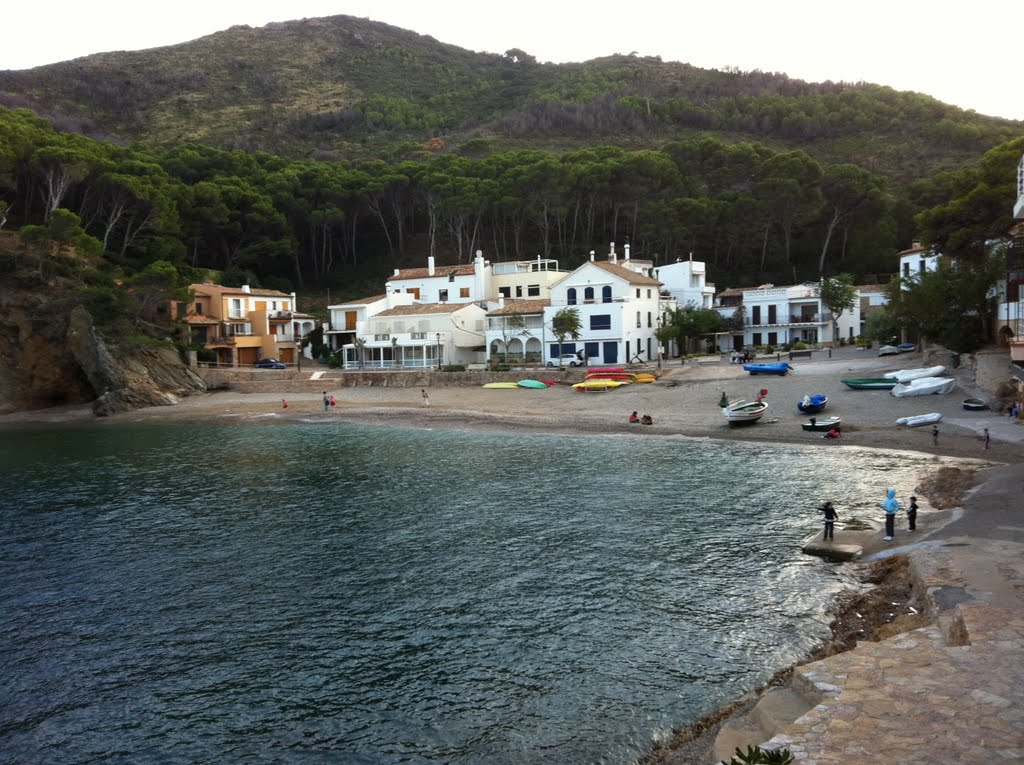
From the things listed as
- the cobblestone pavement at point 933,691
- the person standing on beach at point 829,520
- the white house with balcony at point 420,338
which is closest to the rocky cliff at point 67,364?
the white house with balcony at point 420,338

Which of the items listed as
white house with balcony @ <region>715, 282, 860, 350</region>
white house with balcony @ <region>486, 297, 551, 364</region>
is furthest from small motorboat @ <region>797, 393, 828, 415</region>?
white house with balcony @ <region>715, 282, 860, 350</region>

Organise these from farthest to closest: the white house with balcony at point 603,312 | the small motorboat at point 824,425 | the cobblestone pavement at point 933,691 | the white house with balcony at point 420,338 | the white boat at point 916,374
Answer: the white house with balcony at point 420,338
the white house with balcony at point 603,312
the white boat at point 916,374
the small motorboat at point 824,425
the cobblestone pavement at point 933,691

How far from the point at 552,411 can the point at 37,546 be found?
3271cm

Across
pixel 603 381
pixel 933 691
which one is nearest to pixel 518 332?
pixel 603 381

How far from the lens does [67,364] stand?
2484 inches

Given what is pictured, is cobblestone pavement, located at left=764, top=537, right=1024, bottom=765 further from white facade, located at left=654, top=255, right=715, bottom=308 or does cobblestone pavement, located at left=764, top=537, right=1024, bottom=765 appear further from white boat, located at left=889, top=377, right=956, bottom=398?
white facade, located at left=654, top=255, right=715, bottom=308

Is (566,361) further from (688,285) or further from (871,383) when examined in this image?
(871,383)

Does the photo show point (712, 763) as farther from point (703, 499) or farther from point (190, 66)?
point (190, 66)

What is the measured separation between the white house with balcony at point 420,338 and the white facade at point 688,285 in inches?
796

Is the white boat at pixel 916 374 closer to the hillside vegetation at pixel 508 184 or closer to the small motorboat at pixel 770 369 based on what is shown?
the small motorboat at pixel 770 369

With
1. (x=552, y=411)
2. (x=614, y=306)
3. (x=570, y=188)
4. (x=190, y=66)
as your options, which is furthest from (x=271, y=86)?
(x=552, y=411)

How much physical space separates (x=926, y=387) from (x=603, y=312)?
27.9 metres

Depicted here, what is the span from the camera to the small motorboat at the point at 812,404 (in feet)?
142

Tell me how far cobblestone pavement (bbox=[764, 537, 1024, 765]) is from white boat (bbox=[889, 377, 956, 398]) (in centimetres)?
3034
